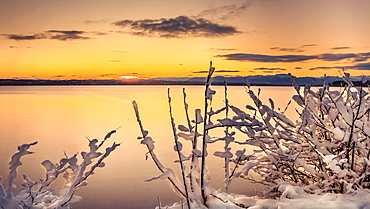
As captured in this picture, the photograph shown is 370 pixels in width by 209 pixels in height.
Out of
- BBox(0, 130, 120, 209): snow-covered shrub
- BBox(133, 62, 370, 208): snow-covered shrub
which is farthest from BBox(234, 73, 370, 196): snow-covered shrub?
BBox(0, 130, 120, 209): snow-covered shrub

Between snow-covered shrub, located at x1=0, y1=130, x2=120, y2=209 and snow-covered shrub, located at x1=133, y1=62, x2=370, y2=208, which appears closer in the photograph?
snow-covered shrub, located at x1=133, y1=62, x2=370, y2=208

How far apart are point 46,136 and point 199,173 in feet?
32.7

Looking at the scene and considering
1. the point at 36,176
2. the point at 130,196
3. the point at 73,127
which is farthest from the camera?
the point at 73,127

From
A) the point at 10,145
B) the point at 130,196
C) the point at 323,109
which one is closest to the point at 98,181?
the point at 130,196

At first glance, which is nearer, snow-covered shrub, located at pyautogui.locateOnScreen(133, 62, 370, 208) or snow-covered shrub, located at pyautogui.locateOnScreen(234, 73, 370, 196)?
snow-covered shrub, located at pyautogui.locateOnScreen(133, 62, 370, 208)

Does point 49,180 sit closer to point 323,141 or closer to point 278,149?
point 278,149

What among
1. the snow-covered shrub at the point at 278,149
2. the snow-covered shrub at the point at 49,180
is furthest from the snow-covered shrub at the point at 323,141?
the snow-covered shrub at the point at 49,180

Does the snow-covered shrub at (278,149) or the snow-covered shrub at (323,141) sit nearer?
the snow-covered shrub at (278,149)

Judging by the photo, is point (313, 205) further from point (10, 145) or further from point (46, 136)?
point (46, 136)

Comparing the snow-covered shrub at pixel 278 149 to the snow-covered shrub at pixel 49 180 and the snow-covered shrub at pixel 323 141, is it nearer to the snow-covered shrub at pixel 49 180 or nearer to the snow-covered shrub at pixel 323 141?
the snow-covered shrub at pixel 323 141

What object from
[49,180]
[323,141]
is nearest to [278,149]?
[323,141]

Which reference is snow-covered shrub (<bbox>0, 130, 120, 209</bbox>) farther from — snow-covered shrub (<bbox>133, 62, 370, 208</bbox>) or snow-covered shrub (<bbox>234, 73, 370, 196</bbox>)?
snow-covered shrub (<bbox>234, 73, 370, 196</bbox>)

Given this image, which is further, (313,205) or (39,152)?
(39,152)

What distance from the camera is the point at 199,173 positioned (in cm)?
302
